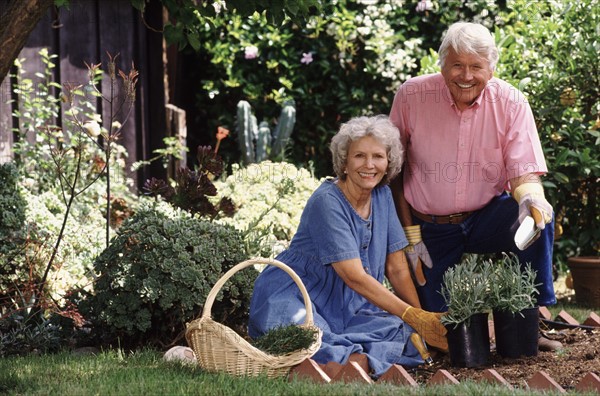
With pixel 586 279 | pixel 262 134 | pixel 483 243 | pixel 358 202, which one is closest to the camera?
pixel 358 202

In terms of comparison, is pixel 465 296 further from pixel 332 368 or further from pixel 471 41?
pixel 471 41

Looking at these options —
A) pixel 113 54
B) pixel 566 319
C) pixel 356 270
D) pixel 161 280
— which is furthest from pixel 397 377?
pixel 113 54

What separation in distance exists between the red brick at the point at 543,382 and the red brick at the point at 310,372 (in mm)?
792

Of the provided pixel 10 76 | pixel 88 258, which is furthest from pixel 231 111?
pixel 88 258

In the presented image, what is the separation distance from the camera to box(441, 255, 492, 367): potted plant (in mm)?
4164

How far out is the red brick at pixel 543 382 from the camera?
3612 mm

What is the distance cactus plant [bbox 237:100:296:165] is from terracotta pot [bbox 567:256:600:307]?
9.18 feet

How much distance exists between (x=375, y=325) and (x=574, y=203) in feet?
9.89

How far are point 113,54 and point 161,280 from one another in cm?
329

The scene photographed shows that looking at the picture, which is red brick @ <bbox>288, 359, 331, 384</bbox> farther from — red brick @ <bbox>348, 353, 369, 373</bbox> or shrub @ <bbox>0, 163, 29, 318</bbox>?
shrub @ <bbox>0, 163, 29, 318</bbox>

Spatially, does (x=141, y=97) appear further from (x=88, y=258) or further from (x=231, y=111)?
(x=88, y=258)

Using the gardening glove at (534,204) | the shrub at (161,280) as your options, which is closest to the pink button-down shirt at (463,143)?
the gardening glove at (534,204)

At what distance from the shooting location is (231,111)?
29.3ft

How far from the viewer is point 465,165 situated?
4.67 metres
